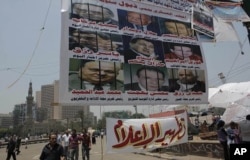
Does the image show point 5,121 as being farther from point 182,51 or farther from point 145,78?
point 145,78

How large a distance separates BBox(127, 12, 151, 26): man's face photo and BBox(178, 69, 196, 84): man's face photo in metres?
1.84

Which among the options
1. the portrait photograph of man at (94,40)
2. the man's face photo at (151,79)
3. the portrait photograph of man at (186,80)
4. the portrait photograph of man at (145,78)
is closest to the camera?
the portrait photograph of man at (94,40)

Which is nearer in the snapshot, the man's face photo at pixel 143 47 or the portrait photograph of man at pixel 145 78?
the portrait photograph of man at pixel 145 78

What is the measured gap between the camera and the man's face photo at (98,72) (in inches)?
364

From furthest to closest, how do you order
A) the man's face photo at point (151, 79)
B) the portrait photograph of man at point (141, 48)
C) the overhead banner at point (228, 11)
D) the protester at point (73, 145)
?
1. the protester at point (73, 145)
2. the overhead banner at point (228, 11)
3. the man's face photo at point (151, 79)
4. the portrait photograph of man at point (141, 48)

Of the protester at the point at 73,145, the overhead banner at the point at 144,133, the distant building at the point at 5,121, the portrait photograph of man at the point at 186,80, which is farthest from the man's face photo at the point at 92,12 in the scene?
the distant building at the point at 5,121

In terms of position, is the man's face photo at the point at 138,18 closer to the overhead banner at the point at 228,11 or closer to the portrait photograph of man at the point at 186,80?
the portrait photograph of man at the point at 186,80

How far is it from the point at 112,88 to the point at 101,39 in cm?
132

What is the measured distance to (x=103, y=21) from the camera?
984 cm

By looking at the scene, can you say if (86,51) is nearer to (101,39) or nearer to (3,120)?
(101,39)

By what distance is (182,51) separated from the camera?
1142cm

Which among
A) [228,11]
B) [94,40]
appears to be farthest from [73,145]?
[228,11]

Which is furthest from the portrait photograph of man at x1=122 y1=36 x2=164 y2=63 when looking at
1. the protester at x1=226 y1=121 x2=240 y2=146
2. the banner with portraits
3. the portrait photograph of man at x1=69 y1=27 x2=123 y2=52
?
the protester at x1=226 y1=121 x2=240 y2=146

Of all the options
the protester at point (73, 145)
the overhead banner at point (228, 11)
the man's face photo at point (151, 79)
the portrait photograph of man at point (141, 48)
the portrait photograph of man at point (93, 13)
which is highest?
Answer: the overhead banner at point (228, 11)
